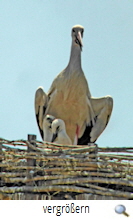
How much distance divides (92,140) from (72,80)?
3.19 feet

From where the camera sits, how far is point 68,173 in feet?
21.9

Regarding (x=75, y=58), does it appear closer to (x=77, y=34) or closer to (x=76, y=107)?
(x=77, y=34)

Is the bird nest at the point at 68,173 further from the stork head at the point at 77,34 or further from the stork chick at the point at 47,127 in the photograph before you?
the stork head at the point at 77,34

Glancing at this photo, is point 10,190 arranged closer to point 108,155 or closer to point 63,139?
point 108,155

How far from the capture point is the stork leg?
1016 centimetres

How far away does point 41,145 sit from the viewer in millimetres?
6906

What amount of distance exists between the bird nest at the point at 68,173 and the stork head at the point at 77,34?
3.92m

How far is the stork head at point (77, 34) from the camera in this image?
1052cm

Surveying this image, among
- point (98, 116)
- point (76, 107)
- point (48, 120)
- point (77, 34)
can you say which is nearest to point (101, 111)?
point (98, 116)

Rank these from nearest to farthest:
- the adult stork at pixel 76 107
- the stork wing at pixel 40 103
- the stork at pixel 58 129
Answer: the stork at pixel 58 129 → the adult stork at pixel 76 107 → the stork wing at pixel 40 103

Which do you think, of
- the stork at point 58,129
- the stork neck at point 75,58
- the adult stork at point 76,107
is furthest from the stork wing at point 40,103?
the stork at point 58,129

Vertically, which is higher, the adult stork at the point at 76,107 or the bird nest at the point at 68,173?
the adult stork at the point at 76,107
